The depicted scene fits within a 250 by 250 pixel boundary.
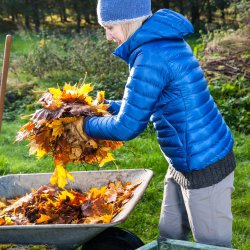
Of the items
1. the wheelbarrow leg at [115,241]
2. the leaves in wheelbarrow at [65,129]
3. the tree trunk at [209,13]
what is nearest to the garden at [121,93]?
the leaves in wheelbarrow at [65,129]

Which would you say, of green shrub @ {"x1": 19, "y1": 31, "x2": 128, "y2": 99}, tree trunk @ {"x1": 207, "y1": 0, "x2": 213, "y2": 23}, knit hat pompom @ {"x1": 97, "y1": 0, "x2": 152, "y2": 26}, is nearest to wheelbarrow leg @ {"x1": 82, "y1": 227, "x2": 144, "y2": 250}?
knit hat pompom @ {"x1": 97, "y1": 0, "x2": 152, "y2": 26}

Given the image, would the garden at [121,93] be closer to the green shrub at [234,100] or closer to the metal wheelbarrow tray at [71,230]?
the green shrub at [234,100]

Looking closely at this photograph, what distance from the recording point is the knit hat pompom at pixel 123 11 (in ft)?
10.0

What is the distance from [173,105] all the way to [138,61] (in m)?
0.30

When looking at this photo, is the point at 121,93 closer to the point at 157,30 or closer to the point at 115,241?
the point at 115,241

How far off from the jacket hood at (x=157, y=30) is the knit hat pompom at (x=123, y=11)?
0.18ft

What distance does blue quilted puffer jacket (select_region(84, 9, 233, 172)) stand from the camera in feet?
9.77

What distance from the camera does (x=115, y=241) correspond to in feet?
11.5

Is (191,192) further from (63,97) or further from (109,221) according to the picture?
(63,97)

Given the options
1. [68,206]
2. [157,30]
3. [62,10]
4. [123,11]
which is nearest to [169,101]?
[157,30]

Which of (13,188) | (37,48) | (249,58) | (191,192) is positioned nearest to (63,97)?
(191,192)

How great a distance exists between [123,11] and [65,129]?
28.5 inches

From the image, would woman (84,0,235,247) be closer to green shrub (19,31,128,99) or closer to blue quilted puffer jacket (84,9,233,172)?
blue quilted puffer jacket (84,9,233,172)

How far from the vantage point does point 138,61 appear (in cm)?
299
